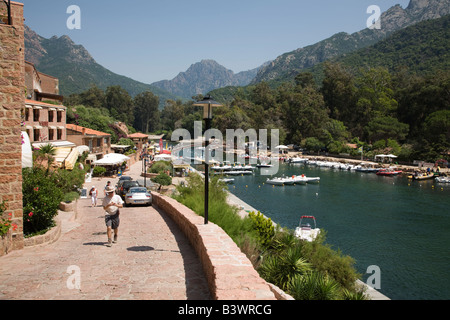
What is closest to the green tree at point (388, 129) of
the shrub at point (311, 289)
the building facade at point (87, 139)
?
the building facade at point (87, 139)

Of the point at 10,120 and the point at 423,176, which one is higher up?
the point at 10,120

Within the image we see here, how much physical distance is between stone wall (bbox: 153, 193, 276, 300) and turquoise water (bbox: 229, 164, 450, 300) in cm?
1153

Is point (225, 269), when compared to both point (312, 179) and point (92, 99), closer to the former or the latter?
point (312, 179)

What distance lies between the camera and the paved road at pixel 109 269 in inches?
209

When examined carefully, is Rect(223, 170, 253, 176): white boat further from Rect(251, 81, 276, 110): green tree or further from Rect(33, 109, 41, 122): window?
Rect(251, 81, 276, 110): green tree

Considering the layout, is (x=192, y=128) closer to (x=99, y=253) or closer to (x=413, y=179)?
(x=413, y=179)

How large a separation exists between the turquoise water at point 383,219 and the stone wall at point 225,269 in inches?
454

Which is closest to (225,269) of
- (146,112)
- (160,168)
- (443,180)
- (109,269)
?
(109,269)

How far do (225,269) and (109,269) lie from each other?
2665mm

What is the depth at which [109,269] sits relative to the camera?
6.52 m

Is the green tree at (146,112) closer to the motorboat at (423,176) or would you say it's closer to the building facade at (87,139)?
the building facade at (87,139)

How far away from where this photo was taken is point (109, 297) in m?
5.11

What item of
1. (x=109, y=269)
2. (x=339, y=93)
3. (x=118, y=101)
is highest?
(x=118, y=101)

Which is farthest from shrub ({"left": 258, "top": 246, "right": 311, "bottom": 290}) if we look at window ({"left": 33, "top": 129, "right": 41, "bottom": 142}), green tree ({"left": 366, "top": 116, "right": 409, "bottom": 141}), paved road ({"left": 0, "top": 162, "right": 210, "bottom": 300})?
green tree ({"left": 366, "top": 116, "right": 409, "bottom": 141})
